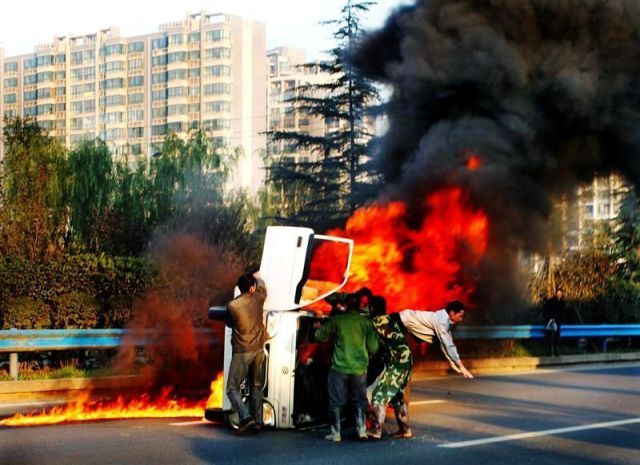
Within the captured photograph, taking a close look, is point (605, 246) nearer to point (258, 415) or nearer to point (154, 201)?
point (154, 201)

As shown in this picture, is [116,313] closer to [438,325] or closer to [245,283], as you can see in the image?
[245,283]

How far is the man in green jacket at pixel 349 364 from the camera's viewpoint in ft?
33.2

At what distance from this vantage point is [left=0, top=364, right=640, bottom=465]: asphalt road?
9.04m

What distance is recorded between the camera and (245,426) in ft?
33.7

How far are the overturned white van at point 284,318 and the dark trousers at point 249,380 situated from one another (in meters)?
0.16

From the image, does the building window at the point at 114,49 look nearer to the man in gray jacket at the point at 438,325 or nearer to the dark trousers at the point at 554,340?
the dark trousers at the point at 554,340

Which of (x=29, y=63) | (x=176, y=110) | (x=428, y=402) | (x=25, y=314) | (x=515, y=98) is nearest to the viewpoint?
(x=428, y=402)

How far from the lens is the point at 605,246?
3225cm

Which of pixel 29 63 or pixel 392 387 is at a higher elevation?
pixel 29 63

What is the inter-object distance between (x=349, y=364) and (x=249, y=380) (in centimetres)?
114

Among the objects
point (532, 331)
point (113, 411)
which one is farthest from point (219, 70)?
point (113, 411)

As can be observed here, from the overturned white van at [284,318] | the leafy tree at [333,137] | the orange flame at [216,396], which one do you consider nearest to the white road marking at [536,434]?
the overturned white van at [284,318]

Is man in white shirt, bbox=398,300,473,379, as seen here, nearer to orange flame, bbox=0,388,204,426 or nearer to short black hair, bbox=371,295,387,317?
short black hair, bbox=371,295,387,317

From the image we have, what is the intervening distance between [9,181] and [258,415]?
20.1 metres
